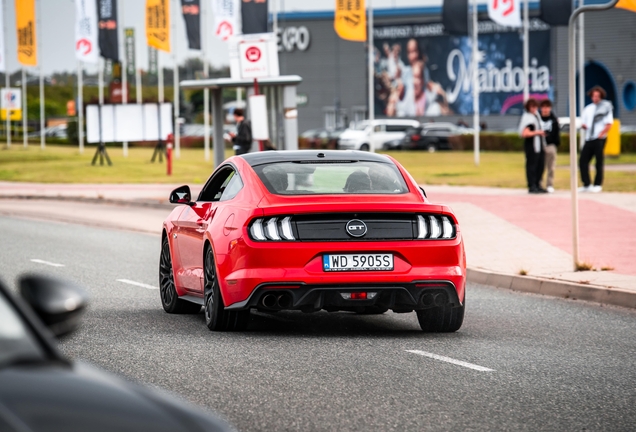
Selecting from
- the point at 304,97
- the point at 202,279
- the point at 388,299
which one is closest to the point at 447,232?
the point at 388,299

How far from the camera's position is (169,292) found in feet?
36.1

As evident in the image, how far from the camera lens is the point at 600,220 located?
64.3 feet

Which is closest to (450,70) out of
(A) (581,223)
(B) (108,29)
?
(B) (108,29)

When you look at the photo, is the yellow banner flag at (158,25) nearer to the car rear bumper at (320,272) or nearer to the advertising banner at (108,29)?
the advertising banner at (108,29)

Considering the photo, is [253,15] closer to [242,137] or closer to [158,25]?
[158,25]

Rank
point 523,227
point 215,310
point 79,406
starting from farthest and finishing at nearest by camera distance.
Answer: point 523,227 → point 215,310 → point 79,406

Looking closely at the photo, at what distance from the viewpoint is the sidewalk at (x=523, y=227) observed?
1292 centimetres

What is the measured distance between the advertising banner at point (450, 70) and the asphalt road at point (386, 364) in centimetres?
7113

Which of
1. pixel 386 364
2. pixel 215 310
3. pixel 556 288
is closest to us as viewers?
pixel 386 364

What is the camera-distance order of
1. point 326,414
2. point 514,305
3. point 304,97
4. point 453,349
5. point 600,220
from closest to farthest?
point 326,414, point 453,349, point 514,305, point 600,220, point 304,97

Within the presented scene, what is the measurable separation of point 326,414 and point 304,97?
8527cm

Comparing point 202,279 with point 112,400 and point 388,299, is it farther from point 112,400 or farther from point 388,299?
point 112,400

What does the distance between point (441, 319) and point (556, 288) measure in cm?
330

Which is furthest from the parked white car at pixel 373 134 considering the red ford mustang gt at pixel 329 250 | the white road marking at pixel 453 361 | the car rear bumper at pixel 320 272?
the white road marking at pixel 453 361
